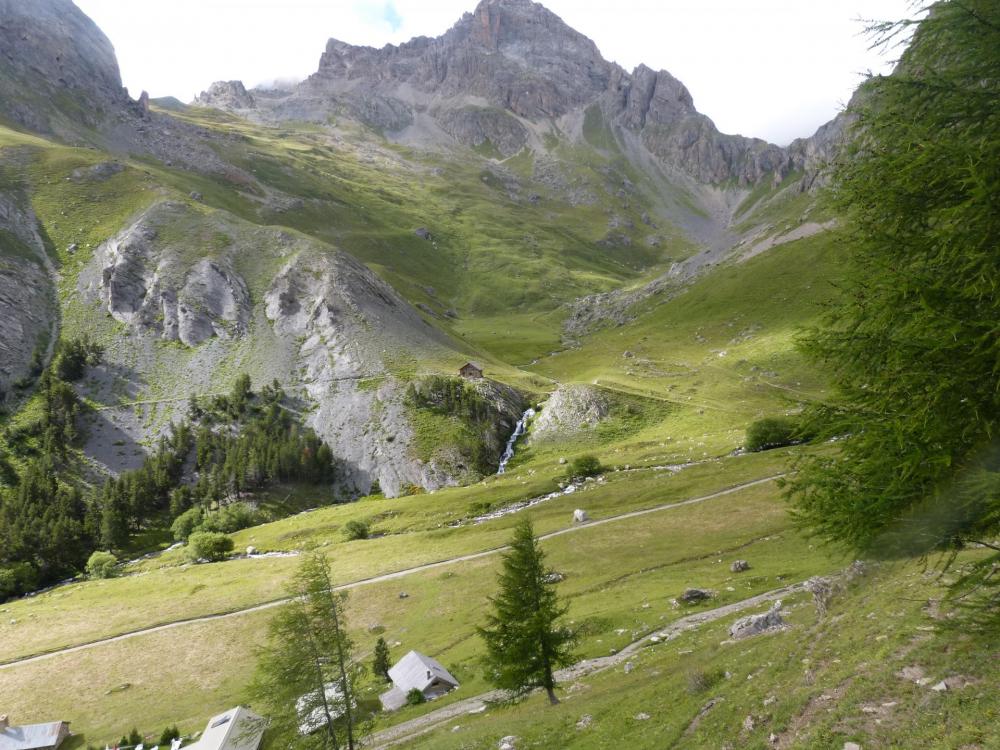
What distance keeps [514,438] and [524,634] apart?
75561mm

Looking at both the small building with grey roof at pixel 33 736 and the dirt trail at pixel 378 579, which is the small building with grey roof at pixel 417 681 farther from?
the small building with grey roof at pixel 33 736

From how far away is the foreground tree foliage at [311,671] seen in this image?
2853 centimetres

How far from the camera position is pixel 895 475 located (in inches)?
432

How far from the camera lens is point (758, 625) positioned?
27.1m

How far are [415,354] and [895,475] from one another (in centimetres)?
11494

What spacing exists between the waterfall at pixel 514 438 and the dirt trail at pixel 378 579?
32.6 meters

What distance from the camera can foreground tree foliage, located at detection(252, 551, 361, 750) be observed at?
28.5 m

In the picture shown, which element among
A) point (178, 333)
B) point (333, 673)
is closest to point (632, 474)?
point (333, 673)

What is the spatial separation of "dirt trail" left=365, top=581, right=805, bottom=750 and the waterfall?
59573mm

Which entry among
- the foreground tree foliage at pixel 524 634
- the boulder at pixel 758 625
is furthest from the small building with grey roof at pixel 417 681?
the boulder at pixel 758 625

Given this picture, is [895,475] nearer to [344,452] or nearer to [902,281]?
[902,281]

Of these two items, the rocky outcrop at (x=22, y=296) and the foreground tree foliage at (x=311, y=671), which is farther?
the rocky outcrop at (x=22, y=296)

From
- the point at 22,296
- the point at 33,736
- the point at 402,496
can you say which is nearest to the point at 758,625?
the point at 33,736

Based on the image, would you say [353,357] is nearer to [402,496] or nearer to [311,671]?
[402,496]
